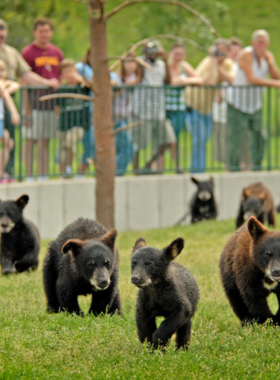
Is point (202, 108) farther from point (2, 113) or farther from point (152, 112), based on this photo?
point (2, 113)

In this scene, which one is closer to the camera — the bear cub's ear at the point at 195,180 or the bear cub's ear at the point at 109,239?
the bear cub's ear at the point at 109,239

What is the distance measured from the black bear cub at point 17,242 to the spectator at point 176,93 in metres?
5.72

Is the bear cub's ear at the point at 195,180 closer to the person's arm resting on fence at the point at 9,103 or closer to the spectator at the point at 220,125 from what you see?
the spectator at the point at 220,125

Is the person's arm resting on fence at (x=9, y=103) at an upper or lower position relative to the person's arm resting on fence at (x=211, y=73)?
lower

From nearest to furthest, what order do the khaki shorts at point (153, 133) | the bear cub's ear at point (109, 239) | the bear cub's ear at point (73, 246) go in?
the bear cub's ear at point (73, 246)
the bear cub's ear at point (109, 239)
the khaki shorts at point (153, 133)

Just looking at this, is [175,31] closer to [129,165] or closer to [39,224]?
[129,165]

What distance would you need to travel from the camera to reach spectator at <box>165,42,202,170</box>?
14422 mm

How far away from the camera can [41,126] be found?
42.5 ft

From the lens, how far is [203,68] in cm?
1554

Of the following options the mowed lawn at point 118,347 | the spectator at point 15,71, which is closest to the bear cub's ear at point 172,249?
the mowed lawn at point 118,347

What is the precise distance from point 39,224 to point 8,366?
8.04 metres

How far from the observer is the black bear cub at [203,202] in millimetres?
13883

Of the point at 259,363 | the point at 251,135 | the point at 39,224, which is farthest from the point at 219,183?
the point at 259,363

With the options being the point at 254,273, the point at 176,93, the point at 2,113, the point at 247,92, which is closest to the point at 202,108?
the point at 176,93
